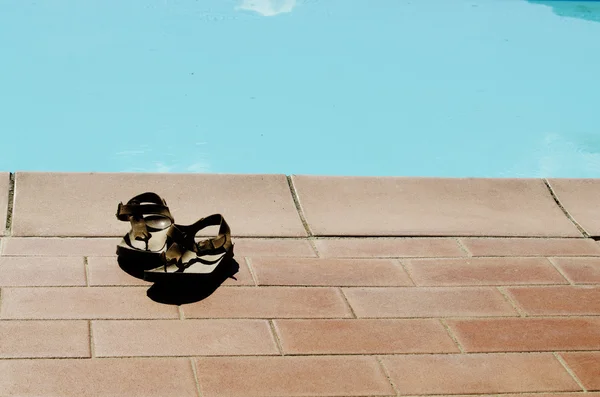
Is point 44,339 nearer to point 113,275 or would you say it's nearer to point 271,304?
point 113,275

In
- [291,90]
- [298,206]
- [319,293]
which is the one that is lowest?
[291,90]

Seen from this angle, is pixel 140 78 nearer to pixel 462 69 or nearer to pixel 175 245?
pixel 462 69

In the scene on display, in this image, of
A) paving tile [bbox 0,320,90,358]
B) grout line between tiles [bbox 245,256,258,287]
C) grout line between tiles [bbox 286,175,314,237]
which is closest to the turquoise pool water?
grout line between tiles [bbox 286,175,314,237]

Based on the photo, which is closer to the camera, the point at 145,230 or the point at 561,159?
the point at 145,230

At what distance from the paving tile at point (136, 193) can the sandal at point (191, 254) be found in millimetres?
258

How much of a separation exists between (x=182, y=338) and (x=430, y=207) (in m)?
1.55

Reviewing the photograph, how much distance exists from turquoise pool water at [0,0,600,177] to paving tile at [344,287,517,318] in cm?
261

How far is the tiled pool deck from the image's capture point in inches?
96.5

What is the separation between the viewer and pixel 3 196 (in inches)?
134

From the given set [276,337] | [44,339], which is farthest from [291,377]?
[44,339]

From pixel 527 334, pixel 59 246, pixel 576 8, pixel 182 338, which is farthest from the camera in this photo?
pixel 576 8

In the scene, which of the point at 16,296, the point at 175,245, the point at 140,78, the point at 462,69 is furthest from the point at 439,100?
the point at 16,296

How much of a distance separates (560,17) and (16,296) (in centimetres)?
784

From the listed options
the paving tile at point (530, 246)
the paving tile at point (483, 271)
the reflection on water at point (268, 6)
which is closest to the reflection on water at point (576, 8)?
the reflection on water at point (268, 6)
